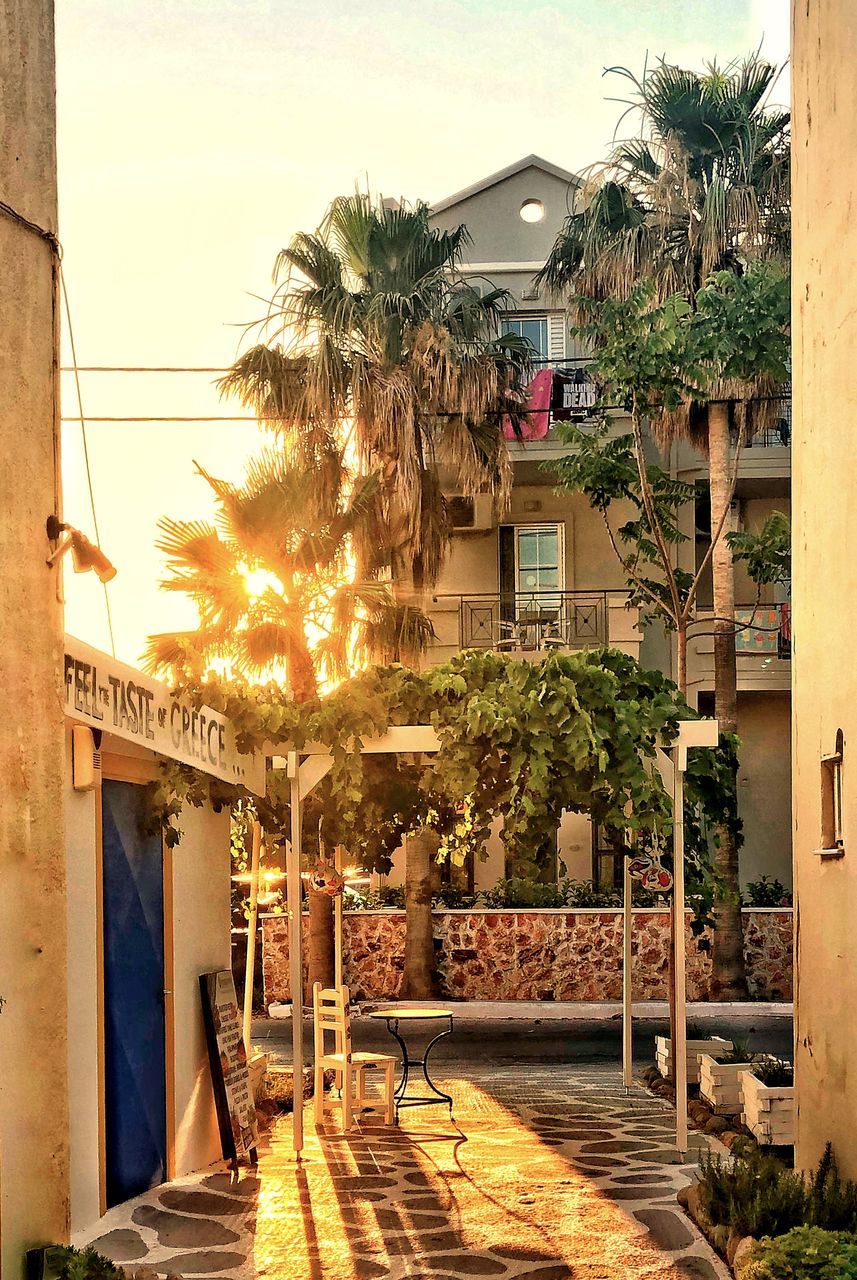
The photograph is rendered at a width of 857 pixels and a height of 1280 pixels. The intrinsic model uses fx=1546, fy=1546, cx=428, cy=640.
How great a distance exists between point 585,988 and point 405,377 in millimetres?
8699

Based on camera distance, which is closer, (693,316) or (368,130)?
(693,316)

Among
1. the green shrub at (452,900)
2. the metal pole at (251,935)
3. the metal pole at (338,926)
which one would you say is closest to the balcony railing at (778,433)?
the green shrub at (452,900)

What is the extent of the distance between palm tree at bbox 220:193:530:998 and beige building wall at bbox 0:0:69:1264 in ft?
43.8

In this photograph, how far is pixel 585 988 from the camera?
21375 millimetres

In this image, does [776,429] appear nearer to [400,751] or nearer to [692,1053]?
[692,1053]

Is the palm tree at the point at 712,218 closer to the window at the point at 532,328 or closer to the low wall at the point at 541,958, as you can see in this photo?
the low wall at the point at 541,958

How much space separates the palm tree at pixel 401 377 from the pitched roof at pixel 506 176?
367 cm

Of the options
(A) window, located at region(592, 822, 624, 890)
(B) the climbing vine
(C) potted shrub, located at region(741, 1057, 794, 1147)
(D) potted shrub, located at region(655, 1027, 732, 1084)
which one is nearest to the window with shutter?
(A) window, located at region(592, 822, 624, 890)

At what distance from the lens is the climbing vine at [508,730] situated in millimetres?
10406

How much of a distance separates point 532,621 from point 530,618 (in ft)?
0.21

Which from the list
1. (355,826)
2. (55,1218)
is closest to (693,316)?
(355,826)

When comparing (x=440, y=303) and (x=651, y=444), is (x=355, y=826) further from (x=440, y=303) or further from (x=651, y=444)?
(x=651, y=444)

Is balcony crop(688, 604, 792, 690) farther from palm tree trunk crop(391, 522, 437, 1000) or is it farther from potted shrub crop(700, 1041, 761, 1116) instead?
potted shrub crop(700, 1041, 761, 1116)

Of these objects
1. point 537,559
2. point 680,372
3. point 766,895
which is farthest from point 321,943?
point 537,559
